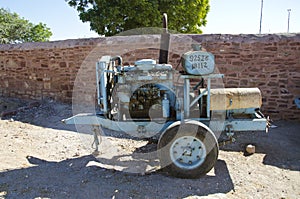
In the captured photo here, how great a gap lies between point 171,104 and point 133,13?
30.2 feet

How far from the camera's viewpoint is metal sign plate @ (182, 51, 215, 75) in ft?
12.4

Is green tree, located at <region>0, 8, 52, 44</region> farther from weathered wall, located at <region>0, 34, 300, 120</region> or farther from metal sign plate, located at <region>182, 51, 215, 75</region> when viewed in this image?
metal sign plate, located at <region>182, 51, 215, 75</region>

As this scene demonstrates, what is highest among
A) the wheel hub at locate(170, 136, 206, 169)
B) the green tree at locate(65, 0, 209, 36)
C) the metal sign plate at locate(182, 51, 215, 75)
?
the green tree at locate(65, 0, 209, 36)

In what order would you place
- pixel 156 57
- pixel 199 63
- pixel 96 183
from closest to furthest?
1. pixel 96 183
2. pixel 199 63
3. pixel 156 57

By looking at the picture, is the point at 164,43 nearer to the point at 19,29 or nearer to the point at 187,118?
the point at 187,118

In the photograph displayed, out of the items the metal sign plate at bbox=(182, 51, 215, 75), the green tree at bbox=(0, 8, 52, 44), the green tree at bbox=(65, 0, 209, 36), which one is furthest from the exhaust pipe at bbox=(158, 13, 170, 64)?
the green tree at bbox=(0, 8, 52, 44)

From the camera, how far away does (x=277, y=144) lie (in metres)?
5.02

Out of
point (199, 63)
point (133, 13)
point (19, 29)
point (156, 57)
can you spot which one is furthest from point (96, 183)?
point (19, 29)

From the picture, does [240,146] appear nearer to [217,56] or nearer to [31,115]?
[217,56]

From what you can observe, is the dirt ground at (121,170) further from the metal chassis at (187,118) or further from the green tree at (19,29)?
the green tree at (19,29)

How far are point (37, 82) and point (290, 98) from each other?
7.17 metres

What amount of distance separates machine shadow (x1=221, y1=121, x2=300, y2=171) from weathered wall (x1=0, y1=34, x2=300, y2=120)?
0.95 m

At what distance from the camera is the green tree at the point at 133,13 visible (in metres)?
12.5

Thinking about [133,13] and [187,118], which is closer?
[187,118]
